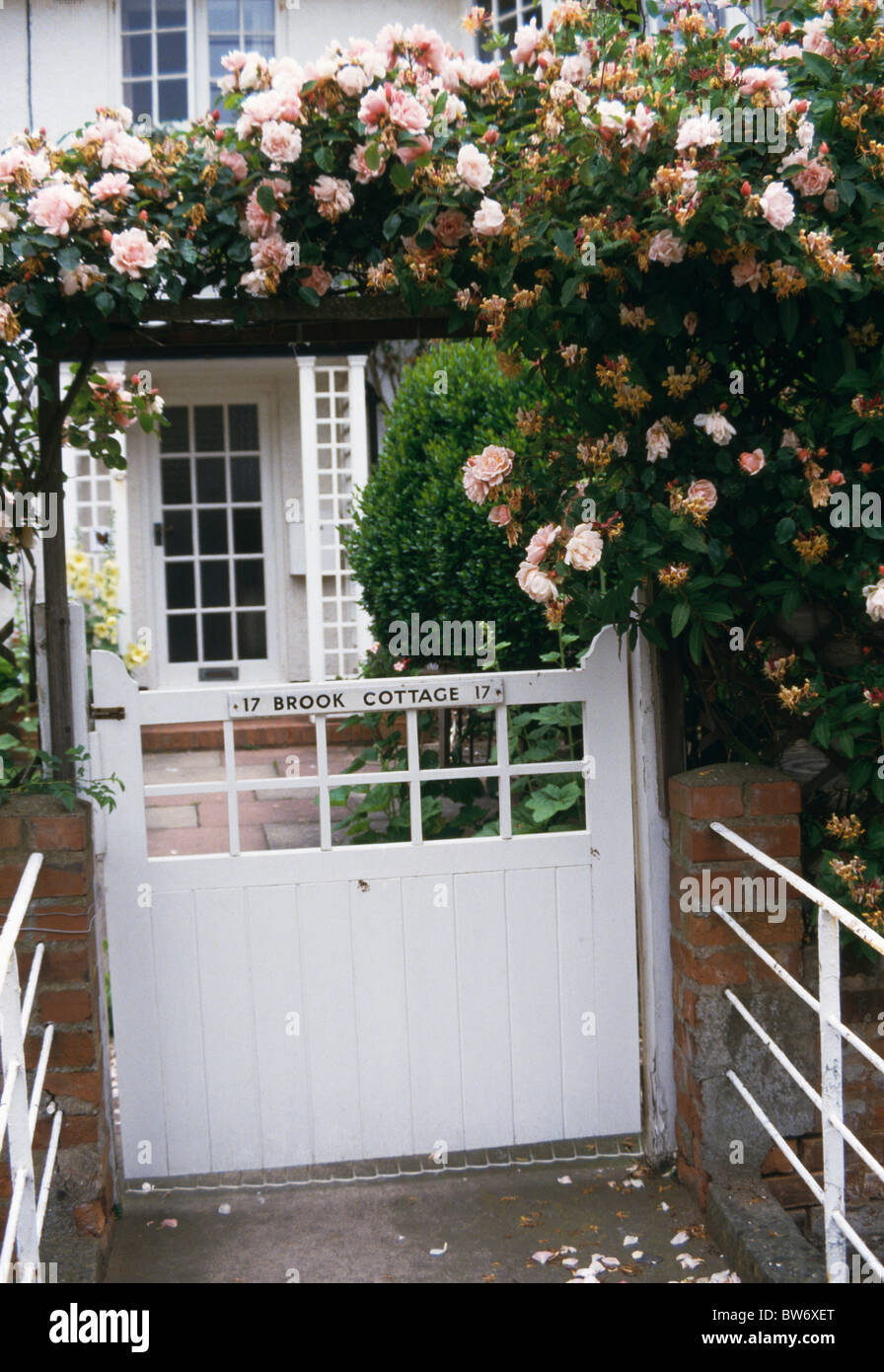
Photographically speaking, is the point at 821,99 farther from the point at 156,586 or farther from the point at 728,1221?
the point at 156,586

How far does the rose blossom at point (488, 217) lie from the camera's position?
288 centimetres

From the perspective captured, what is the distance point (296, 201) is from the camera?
3117 millimetres

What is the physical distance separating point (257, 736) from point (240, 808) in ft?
3.15

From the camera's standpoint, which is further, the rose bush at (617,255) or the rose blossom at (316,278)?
the rose blossom at (316,278)

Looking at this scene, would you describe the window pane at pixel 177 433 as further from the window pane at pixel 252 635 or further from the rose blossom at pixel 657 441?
the rose blossom at pixel 657 441

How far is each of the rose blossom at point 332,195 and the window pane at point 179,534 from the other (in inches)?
276

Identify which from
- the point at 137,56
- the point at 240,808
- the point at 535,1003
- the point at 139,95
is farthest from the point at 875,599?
the point at 137,56

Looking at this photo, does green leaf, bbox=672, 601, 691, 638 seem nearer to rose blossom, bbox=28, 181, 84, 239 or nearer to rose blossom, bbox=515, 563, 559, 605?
rose blossom, bbox=515, 563, 559, 605

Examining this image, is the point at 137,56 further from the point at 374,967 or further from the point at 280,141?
the point at 374,967

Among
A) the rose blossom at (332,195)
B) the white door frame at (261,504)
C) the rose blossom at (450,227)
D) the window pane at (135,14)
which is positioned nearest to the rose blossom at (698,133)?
the rose blossom at (450,227)

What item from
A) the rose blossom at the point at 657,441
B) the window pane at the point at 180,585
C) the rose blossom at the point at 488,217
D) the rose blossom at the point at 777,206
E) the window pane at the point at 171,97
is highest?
the window pane at the point at 171,97

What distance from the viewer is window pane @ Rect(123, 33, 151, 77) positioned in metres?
9.23

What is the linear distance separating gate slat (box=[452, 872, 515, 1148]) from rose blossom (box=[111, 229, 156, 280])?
5.68 ft
